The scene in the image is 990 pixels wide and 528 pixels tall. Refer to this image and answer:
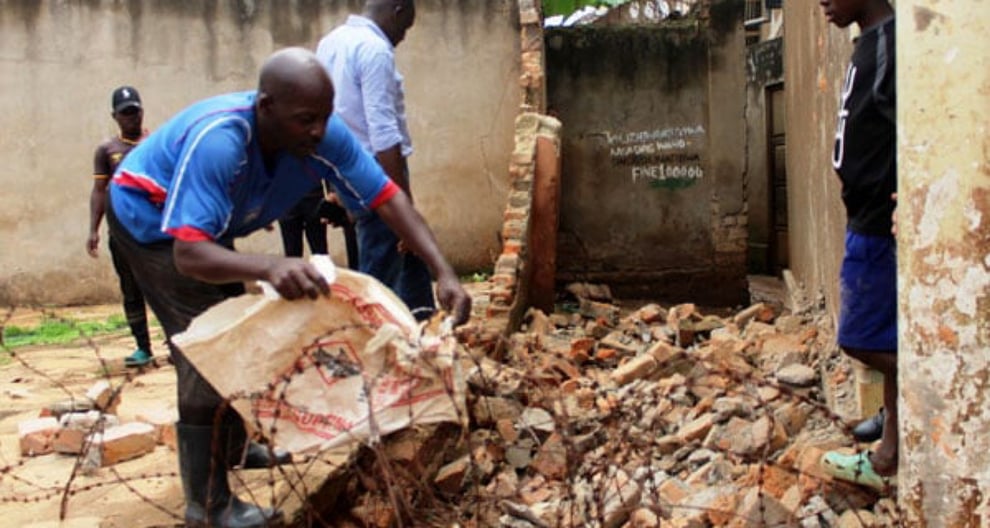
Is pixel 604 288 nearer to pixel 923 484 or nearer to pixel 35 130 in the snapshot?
pixel 35 130

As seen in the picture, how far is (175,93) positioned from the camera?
426 inches

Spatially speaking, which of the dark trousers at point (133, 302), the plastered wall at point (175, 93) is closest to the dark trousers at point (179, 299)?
the dark trousers at point (133, 302)

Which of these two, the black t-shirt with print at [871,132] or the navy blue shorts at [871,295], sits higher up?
the black t-shirt with print at [871,132]

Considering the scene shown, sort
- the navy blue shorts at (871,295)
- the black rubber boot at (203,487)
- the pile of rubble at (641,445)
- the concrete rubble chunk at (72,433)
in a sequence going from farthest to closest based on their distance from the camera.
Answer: the concrete rubble chunk at (72,433), the black rubber boot at (203,487), the navy blue shorts at (871,295), the pile of rubble at (641,445)

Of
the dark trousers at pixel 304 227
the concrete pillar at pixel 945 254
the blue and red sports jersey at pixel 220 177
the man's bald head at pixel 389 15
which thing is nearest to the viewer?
the concrete pillar at pixel 945 254

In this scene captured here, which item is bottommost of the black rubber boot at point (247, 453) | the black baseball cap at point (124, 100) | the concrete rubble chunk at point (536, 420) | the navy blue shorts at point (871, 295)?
the concrete rubble chunk at point (536, 420)

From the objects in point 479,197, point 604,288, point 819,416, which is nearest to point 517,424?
point 819,416

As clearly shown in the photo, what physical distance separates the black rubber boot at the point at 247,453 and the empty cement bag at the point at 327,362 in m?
0.56

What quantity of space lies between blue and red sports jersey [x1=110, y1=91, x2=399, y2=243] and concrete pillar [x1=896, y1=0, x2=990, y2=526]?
5.03 ft

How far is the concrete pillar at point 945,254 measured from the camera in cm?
272

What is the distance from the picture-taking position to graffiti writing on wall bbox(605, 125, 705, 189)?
11.1m

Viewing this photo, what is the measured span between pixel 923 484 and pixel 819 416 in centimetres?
164

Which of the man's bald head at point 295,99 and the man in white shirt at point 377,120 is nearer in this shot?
the man's bald head at point 295,99

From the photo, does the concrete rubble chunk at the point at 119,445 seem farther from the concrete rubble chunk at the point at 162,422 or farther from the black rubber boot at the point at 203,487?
the black rubber boot at the point at 203,487
